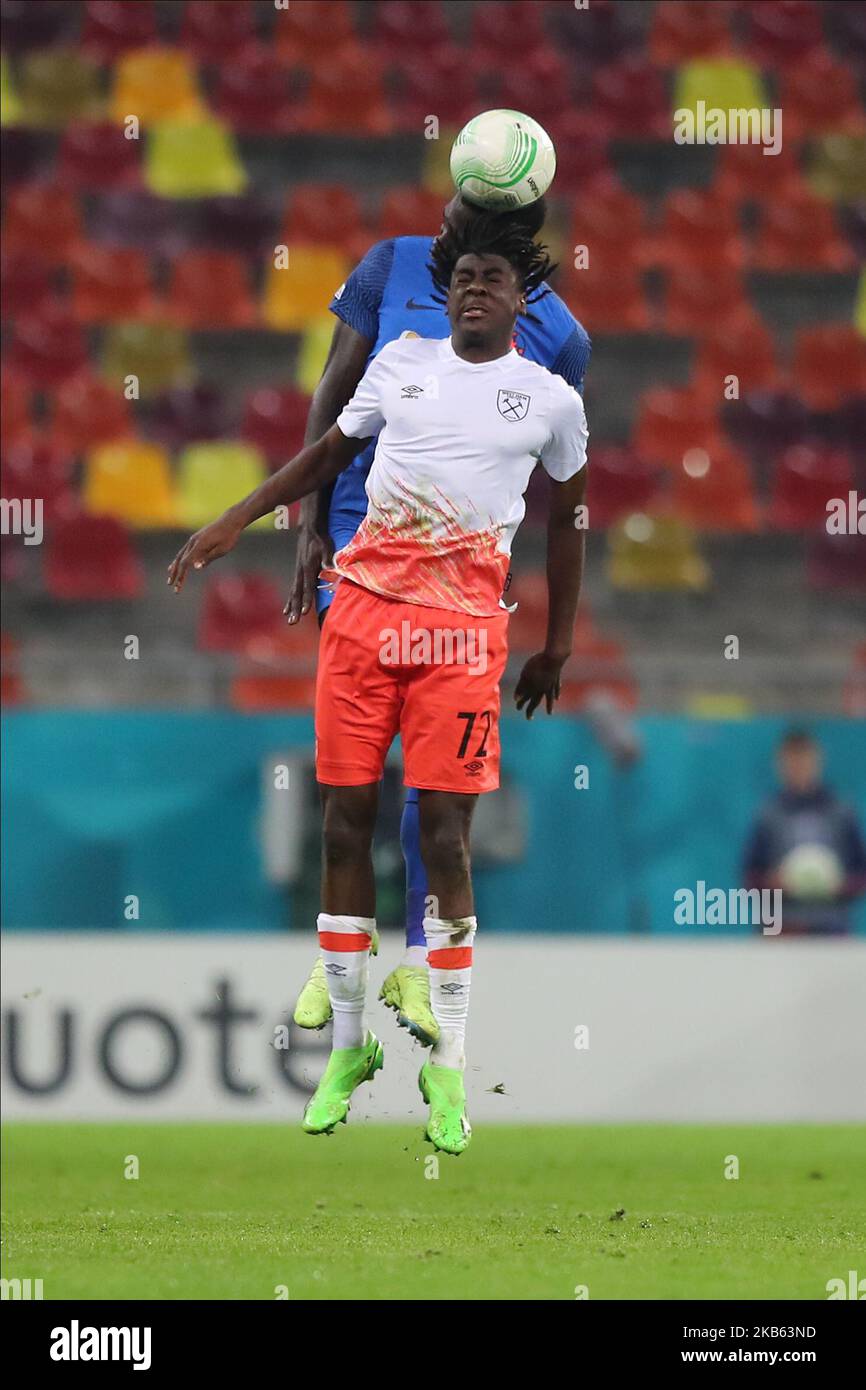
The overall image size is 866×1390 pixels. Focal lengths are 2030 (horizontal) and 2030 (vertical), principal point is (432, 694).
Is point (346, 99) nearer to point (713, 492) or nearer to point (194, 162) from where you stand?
point (194, 162)

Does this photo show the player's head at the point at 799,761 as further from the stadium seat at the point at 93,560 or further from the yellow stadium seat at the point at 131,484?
the yellow stadium seat at the point at 131,484

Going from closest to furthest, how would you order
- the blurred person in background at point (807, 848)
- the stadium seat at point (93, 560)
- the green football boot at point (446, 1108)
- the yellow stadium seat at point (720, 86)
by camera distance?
the green football boot at point (446, 1108) → the blurred person in background at point (807, 848) → the stadium seat at point (93, 560) → the yellow stadium seat at point (720, 86)

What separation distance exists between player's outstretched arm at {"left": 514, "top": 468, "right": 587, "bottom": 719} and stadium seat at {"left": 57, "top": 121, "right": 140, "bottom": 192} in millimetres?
10017

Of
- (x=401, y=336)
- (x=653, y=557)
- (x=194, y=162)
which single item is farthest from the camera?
(x=194, y=162)

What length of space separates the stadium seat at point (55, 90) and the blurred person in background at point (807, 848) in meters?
8.75

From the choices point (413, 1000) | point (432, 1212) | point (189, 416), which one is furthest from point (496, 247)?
point (189, 416)

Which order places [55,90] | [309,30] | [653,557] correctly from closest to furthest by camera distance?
[653,557] → [55,90] → [309,30]

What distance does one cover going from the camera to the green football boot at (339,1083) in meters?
5.47

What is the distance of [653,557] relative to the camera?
1250 cm

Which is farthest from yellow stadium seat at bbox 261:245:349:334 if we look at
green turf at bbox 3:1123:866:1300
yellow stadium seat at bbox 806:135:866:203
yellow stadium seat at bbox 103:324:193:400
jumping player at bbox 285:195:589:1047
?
jumping player at bbox 285:195:589:1047

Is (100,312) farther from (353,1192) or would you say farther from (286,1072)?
(353,1192)

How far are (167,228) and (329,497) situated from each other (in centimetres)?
918

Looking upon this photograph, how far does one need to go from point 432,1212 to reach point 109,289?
893 centimetres

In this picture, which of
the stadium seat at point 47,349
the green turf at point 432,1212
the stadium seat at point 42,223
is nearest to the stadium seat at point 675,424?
the stadium seat at point 47,349
